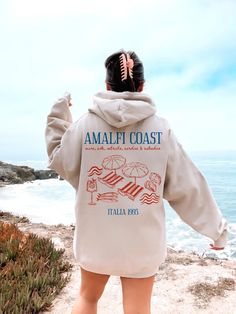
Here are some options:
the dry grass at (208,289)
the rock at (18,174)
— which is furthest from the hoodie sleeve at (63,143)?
the rock at (18,174)

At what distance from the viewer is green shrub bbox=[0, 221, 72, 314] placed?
385 centimetres

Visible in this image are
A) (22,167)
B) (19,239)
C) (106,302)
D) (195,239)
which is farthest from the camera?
(22,167)

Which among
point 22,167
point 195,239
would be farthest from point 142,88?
point 22,167

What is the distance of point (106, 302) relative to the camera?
14.0 feet

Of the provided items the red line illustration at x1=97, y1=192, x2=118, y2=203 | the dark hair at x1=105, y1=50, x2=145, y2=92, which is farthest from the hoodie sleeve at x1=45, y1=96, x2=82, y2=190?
the dark hair at x1=105, y1=50, x2=145, y2=92

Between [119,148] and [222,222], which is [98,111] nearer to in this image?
[119,148]

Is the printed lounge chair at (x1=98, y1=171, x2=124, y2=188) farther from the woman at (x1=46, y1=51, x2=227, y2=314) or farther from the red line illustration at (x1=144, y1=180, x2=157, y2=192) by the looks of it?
the red line illustration at (x1=144, y1=180, x2=157, y2=192)

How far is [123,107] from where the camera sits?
78.4 inches

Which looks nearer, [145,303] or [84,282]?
[145,303]

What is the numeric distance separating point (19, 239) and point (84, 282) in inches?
156

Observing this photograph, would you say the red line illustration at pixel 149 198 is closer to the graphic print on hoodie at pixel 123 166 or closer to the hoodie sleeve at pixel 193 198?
the graphic print on hoodie at pixel 123 166

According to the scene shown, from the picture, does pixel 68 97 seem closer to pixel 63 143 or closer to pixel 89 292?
pixel 63 143

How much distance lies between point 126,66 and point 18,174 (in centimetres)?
3766

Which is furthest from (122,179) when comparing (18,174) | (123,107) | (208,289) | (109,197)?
(18,174)
